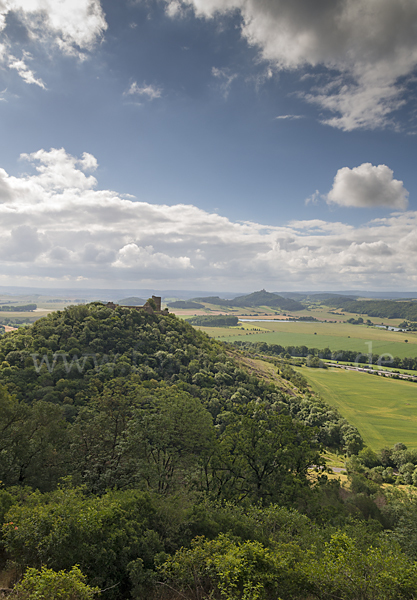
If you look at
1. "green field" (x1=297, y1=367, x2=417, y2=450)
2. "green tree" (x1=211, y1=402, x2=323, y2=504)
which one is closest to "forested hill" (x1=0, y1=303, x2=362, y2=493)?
"green field" (x1=297, y1=367, x2=417, y2=450)

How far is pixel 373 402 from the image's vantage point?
131875 millimetres

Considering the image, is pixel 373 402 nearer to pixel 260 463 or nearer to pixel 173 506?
pixel 260 463

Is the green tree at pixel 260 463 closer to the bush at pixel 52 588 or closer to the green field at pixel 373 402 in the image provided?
the bush at pixel 52 588

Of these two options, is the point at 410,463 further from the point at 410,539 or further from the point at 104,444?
the point at 104,444

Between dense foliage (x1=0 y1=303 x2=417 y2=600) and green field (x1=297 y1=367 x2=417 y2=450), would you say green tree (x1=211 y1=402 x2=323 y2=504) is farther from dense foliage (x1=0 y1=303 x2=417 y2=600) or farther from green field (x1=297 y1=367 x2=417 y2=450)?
green field (x1=297 y1=367 x2=417 y2=450)

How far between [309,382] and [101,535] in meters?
151

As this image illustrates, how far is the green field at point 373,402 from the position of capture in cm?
10300

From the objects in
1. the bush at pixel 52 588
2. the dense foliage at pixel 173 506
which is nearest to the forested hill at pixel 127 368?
the dense foliage at pixel 173 506

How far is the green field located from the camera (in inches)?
4055

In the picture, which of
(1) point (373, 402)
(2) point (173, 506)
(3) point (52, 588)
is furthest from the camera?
(1) point (373, 402)

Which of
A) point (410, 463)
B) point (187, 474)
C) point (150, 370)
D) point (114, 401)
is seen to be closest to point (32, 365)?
point (150, 370)

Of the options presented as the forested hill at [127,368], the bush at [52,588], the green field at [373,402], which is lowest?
the green field at [373,402]

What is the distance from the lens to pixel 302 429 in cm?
4069

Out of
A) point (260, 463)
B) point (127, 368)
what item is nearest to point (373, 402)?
point (127, 368)
